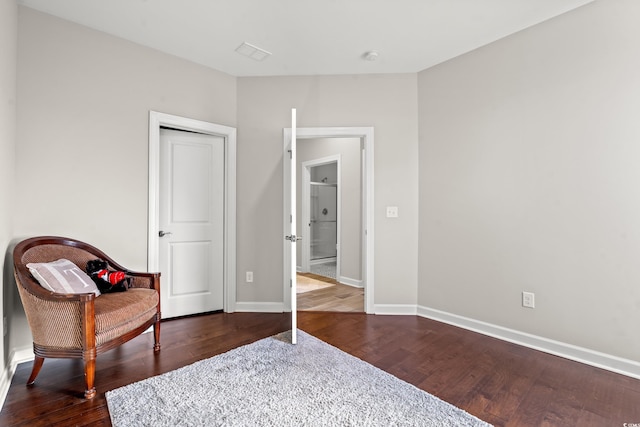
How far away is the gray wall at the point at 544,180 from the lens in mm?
2092

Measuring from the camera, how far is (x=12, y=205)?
2.13m

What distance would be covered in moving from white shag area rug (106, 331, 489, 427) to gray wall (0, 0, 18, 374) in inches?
38.3

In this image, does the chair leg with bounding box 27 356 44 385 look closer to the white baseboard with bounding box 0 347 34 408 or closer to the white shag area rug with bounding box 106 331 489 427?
the white baseboard with bounding box 0 347 34 408

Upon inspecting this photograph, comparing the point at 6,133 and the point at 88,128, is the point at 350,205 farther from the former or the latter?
the point at 6,133

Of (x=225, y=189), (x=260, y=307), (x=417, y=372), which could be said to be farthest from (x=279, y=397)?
(x=225, y=189)

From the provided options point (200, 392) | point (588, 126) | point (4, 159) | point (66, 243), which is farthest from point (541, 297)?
point (4, 159)

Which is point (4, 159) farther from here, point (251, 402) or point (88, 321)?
point (251, 402)

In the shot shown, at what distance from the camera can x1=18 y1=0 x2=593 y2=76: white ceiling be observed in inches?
88.1

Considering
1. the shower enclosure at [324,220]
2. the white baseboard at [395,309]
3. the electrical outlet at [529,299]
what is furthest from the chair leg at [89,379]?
the shower enclosure at [324,220]

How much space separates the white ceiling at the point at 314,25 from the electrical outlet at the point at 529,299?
223 cm

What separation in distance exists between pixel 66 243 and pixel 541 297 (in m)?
3.79

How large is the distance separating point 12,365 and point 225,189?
83.4 inches

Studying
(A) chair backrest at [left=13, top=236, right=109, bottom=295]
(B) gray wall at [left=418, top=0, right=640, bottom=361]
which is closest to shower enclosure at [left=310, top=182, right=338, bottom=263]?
(B) gray wall at [left=418, top=0, right=640, bottom=361]

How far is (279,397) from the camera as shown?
68.9 inches
